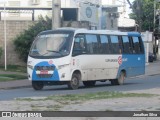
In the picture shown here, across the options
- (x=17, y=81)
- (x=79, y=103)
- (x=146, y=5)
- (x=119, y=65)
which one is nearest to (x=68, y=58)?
(x=119, y=65)

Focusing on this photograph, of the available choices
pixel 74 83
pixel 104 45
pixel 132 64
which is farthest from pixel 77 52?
pixel 132 64

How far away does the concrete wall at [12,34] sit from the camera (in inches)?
1736

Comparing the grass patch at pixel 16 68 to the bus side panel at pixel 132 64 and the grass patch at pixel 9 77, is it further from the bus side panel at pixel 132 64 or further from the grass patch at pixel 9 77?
the bus side panel at pixel 132 64

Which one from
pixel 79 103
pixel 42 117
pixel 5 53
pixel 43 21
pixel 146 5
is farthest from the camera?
pixel 146 5

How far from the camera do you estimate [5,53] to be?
41188 mm

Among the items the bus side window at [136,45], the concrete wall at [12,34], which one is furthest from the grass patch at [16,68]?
the bus side window at [136,45]

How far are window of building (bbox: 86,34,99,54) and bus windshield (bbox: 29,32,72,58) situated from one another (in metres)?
1.73

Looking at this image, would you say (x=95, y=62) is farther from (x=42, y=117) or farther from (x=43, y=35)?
(x=42, y=117)

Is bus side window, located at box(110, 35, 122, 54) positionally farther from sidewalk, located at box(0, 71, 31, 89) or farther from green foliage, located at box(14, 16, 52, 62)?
green foliage, located at box(14, 16, 52, 62)

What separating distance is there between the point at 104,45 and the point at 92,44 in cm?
135

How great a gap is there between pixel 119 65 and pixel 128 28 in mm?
56337

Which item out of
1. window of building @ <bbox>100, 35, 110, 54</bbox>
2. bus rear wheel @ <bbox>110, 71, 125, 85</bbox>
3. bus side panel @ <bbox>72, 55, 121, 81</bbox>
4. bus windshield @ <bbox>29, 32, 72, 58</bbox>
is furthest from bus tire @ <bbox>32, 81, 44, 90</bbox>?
bus rear wheel @ <bbox>110, 71, 125, 85</bbox>

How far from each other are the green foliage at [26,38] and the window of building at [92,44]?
14181mm

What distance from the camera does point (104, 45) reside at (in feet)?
98.7
